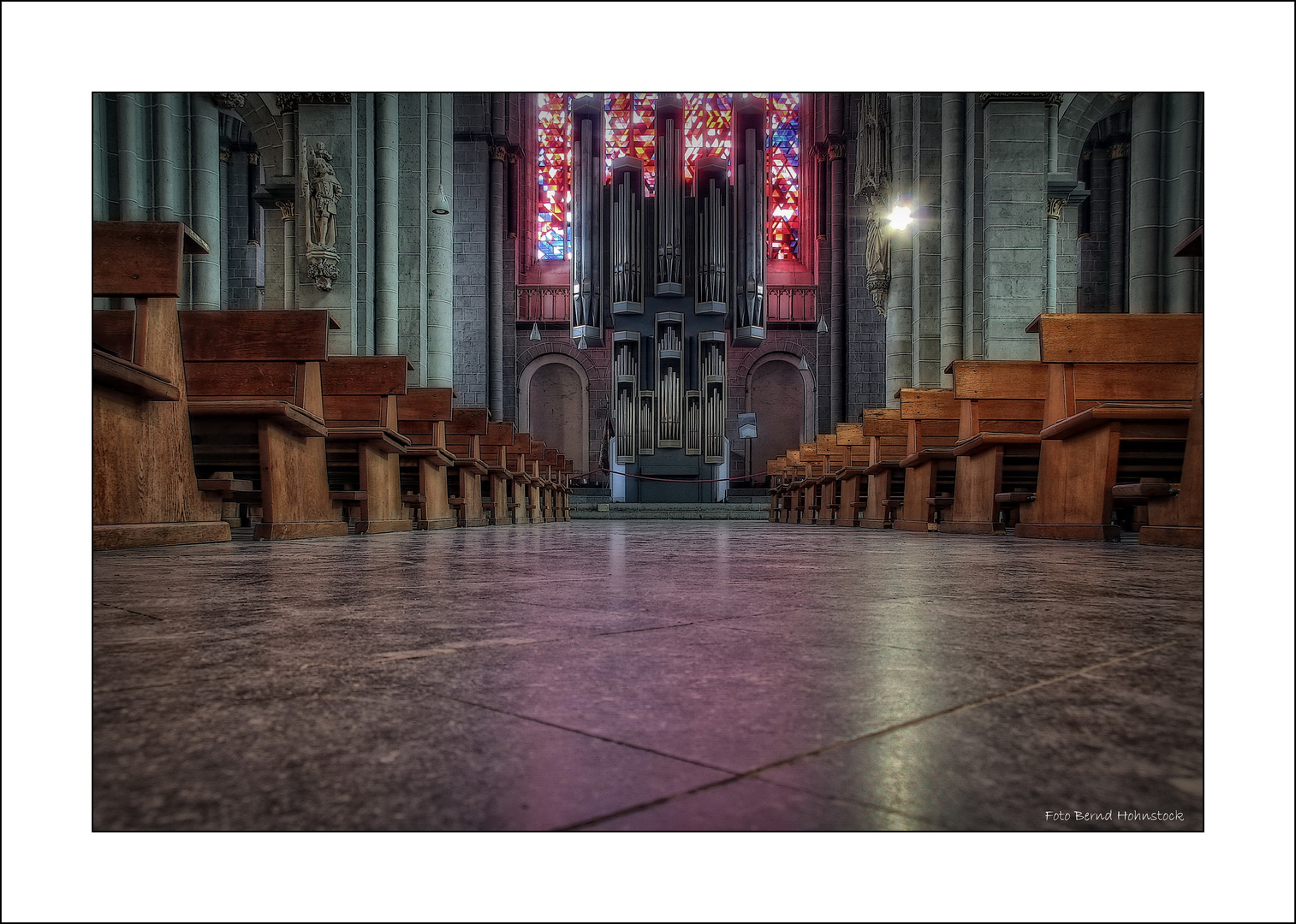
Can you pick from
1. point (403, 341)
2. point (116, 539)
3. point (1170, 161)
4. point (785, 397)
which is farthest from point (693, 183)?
point (116, 539)

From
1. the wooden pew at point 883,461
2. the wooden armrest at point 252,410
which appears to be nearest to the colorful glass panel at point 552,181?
the wooden pew at point 883,461

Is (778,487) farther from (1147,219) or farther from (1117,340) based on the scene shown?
(1117,340)

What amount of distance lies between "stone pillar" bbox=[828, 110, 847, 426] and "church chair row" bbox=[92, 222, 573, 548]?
538 inches

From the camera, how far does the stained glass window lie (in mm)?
21719

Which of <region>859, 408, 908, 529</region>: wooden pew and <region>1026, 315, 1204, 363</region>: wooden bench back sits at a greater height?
<region>1026, 315, 1204, 363</region>: wooden bench back

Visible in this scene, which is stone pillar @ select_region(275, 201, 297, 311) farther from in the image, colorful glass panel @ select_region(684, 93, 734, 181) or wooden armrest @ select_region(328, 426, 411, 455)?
colorful glass panel @ select_region(684, 93, 734, 181)

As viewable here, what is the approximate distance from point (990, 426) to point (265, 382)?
4.69 meters

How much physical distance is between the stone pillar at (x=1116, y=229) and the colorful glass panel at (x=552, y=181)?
1222 cm

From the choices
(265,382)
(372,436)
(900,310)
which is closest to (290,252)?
(372,436)

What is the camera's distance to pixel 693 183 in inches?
785

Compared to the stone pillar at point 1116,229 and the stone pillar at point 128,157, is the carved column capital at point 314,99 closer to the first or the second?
the stone pillar at point 128,157

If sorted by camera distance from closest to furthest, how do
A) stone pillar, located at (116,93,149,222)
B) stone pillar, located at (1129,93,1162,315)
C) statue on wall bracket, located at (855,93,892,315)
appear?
stone pillar, located at (1129,93,1162,315)
stone pillar, located at (116,93,149,222)
statue on wall bracket, located at (855,93,892,315)

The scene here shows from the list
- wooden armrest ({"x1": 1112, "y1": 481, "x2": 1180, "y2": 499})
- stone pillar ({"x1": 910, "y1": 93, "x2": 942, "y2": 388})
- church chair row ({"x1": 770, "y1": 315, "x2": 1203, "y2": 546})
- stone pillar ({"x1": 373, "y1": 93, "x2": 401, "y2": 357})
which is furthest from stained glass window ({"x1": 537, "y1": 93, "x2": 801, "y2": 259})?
wooden armrest ({"x1": 1112, "y1": 481, "x2": 1180, "y2": 499})

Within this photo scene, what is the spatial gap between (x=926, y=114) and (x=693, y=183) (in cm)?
955
